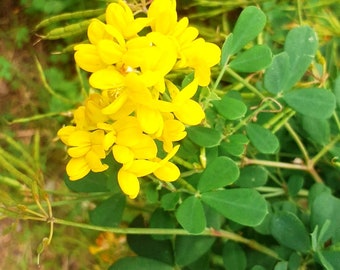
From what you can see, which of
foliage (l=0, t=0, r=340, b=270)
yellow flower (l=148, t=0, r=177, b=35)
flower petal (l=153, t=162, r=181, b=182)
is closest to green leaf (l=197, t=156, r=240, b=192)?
foliage (l=0, t=0, r=340, b=270)

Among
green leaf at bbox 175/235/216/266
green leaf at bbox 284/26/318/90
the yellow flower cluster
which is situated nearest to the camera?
the yellow flower cluster

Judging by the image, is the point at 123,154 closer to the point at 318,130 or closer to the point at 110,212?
the point at 110,212

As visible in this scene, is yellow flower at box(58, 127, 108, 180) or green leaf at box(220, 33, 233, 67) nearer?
yellow flower at box(58, 127, 108, 180)

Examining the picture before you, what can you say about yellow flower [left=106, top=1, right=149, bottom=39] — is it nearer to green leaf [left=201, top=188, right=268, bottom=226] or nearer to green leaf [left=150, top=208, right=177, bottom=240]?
green leaf [left=201, top=188, right=268, bottom=226]

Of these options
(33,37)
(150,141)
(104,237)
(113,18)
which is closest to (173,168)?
(150,141)

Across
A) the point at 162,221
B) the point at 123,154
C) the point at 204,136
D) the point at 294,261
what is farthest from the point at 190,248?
the point at 123,154

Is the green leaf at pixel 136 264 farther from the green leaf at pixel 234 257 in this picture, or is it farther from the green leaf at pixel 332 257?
Result: the green leaf at pixel 332 257

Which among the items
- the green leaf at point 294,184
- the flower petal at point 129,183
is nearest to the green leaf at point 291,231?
the green leaf at point 294,184
